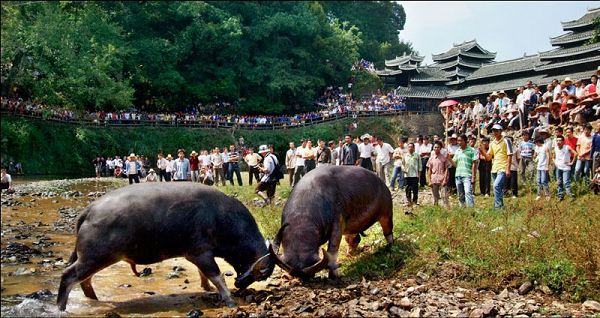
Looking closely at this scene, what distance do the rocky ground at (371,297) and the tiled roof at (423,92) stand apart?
163 ft

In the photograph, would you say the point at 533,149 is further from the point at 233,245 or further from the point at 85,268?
the point at 85,268

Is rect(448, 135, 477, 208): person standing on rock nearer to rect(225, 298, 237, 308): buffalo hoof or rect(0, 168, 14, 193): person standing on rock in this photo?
rect(225, 298, 237, 308): buffalo hoof

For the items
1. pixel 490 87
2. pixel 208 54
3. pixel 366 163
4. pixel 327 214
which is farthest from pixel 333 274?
pixel 208 54

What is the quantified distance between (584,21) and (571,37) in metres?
1.33

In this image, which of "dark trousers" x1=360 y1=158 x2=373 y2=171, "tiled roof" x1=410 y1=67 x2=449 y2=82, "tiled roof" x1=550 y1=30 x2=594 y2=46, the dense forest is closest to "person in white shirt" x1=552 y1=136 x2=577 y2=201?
"dark trousers" x1=360 y1=158 x2=373 y2=171

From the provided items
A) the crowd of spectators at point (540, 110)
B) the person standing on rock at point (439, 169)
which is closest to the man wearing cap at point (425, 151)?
the crowd of spectators at point (540, 110)

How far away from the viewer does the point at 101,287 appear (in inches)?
356

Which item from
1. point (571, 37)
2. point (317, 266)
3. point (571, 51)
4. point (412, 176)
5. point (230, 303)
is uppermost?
point (571, 37)

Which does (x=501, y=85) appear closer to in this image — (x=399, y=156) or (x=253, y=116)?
(x=253, y=116)

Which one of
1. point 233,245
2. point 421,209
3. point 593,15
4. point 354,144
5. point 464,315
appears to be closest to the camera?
point 464,315

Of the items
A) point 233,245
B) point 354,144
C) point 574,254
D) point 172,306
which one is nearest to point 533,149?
point 354,144

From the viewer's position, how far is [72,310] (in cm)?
766

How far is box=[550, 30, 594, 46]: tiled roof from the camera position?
35.9 metres

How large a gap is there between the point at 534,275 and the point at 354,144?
1122 cm
